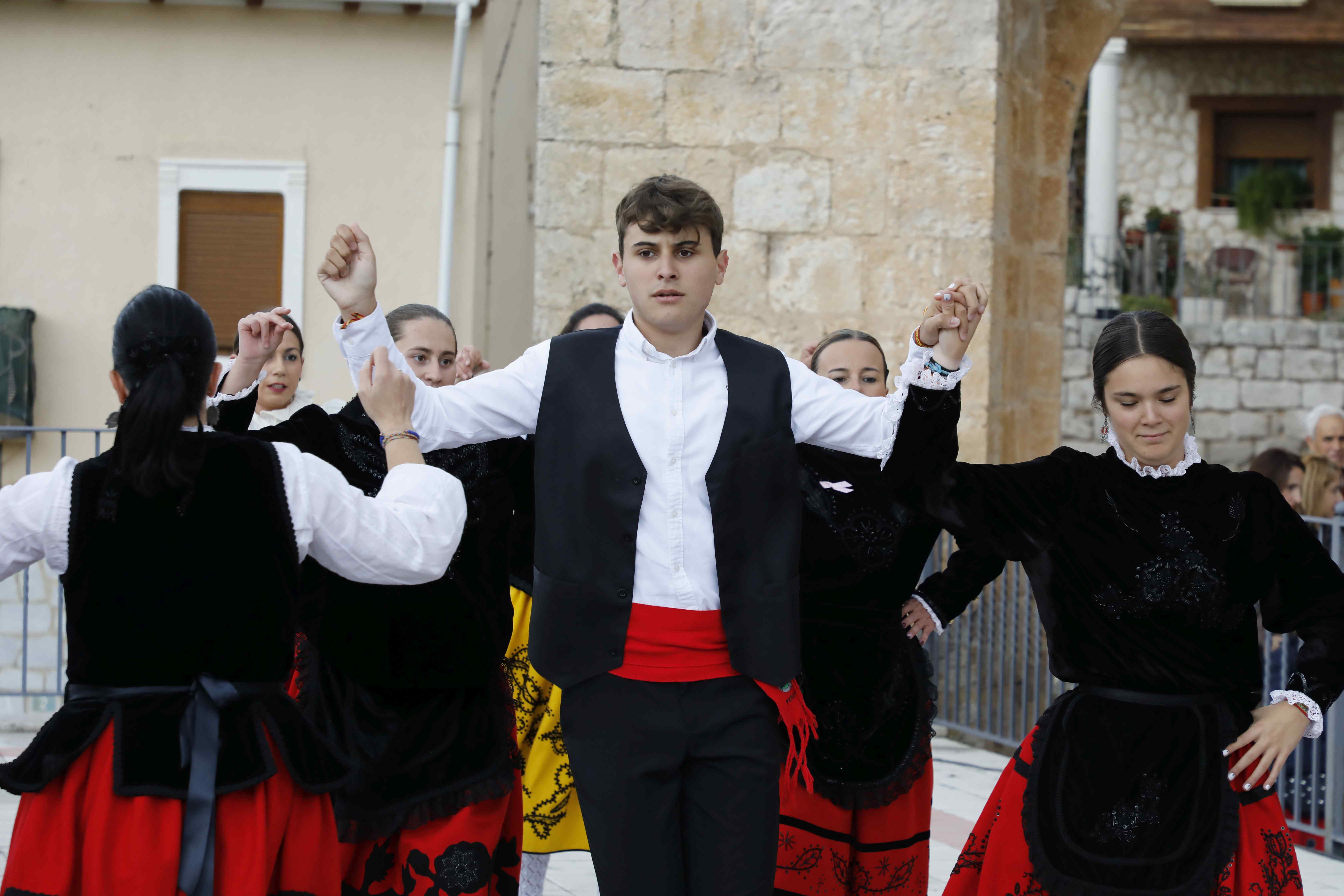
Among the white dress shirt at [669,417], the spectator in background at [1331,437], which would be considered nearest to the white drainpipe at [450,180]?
the spectator in background at [1331,437]

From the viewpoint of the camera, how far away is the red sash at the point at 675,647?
2338 mm

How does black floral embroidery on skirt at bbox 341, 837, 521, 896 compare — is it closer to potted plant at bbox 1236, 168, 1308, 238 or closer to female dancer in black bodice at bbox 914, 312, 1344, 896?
female dancer in black bodice at bbox 914, 312, 1344, 896

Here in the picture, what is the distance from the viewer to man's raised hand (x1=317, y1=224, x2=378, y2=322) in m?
2.48

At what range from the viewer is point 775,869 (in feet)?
8.11

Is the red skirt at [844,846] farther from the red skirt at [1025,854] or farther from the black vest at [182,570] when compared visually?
the black vest at [182,570]

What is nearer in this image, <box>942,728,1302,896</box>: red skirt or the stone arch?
<box>942,728,1302,896</box>: red skirt

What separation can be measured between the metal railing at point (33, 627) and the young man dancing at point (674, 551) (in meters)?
4.30

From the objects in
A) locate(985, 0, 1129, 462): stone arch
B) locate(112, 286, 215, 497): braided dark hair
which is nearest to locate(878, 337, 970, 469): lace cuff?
locate(112, 286, 215, 497): braided dark hair

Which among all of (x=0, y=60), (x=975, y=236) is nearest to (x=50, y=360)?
(x=0, y=60)

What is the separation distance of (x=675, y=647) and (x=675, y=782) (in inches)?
8.6

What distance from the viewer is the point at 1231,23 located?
19.3m

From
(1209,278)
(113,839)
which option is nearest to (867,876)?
(113,839)

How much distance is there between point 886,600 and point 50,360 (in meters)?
10.1

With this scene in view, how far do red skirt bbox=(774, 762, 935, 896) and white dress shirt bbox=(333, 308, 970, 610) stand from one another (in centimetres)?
84
